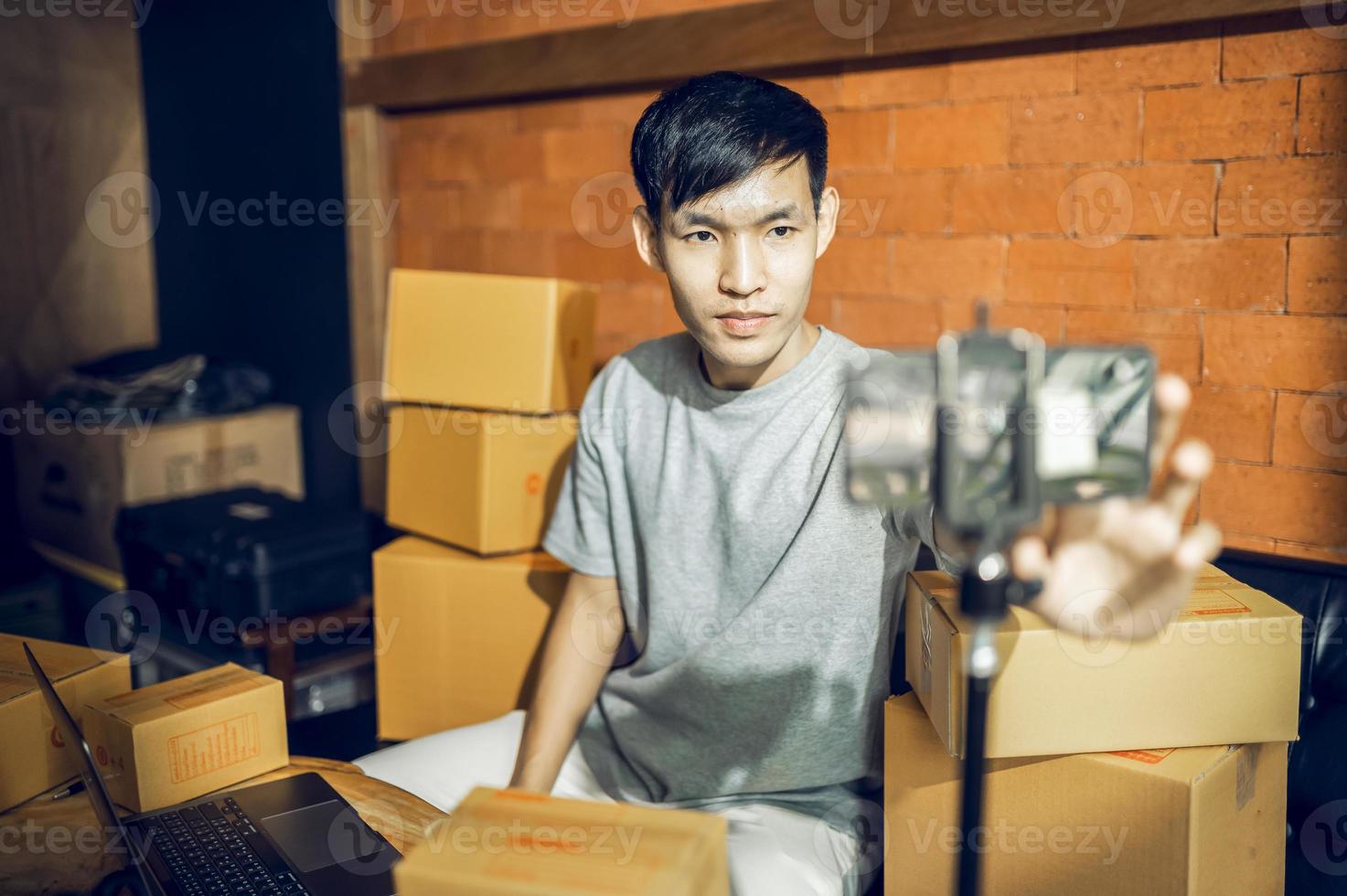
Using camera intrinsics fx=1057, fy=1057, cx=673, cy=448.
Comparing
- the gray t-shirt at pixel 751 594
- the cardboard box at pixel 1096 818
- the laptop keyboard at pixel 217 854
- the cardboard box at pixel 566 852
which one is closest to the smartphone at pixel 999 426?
the cardboard box at pixel 566 852

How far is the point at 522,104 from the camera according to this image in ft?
8.41

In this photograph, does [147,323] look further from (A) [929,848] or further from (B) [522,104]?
(A) [929,848]

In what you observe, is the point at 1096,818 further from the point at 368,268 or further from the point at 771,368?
the point at 368,268

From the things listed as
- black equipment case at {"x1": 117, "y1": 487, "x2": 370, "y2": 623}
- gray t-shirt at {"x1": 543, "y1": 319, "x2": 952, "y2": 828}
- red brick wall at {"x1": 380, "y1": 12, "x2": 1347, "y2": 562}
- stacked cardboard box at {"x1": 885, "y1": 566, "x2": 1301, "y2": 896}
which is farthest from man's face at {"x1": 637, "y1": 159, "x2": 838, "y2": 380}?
black equipment case at {"x1": 117, "y1": 487, "x2": 370, "y2": 623}

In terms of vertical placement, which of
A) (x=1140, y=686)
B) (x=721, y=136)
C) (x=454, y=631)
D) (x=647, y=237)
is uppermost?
(x=721, y=136)

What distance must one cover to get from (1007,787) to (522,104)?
2005 mm

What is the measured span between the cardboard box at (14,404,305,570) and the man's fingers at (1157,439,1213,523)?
269 cm

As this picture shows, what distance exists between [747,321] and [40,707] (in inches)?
39.0

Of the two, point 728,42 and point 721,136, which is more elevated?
point 728,42

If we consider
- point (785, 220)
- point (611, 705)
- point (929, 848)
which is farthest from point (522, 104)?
point (929, 848)

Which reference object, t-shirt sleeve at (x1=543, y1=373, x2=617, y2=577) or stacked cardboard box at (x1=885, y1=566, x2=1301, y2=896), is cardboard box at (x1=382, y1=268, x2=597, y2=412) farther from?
stacked cardboard box at (x1=885, y1=566, x2=1301, y2=896)

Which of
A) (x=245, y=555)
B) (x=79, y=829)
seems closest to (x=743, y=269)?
(x=79, y=829)

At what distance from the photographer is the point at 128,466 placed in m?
2.88

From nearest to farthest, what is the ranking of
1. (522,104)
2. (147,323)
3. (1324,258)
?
(1324,258) → (522,104) → (147,323)
